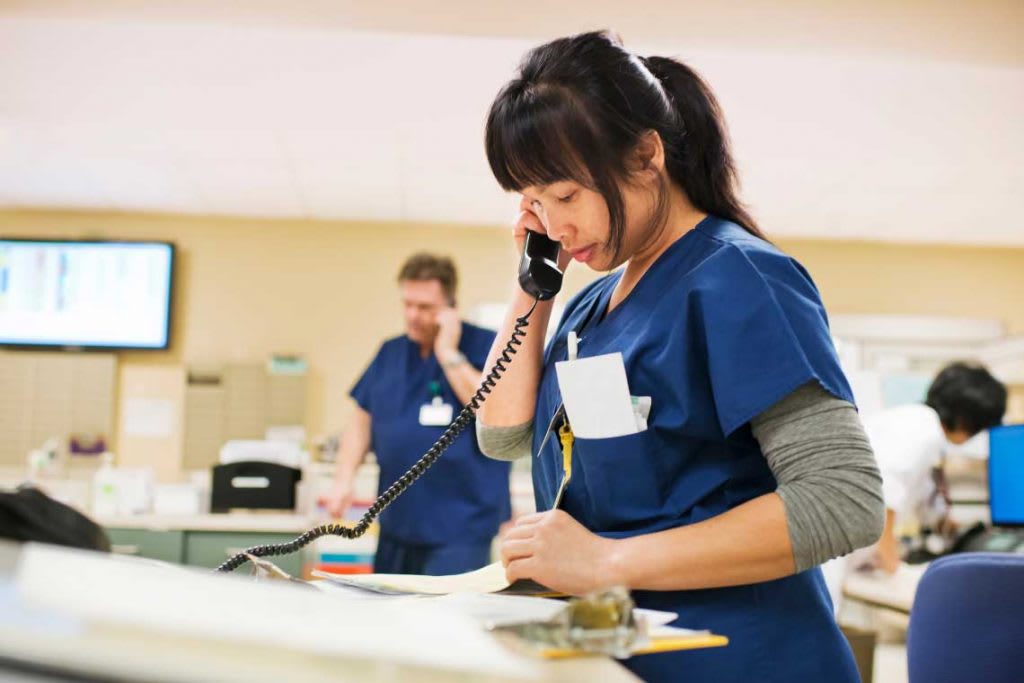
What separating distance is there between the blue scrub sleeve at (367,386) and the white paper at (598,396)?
224cm

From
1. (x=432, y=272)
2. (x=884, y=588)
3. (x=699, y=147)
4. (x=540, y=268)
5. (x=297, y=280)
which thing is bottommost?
(x=884, y=588)

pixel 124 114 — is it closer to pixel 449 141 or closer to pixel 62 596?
pixel 449 141

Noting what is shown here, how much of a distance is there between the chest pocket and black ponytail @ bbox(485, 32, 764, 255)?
0.75 feet

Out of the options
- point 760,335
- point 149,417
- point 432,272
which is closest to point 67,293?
point 149,417

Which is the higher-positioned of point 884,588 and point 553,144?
point 553,144

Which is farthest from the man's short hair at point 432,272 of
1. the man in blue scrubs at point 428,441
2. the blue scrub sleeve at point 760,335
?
the blue scrub sleeve at point 760,335

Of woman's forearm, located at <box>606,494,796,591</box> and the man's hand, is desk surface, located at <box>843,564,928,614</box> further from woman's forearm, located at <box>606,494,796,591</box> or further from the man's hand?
the man's hand

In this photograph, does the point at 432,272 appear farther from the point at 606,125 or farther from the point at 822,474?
the point at 822,474

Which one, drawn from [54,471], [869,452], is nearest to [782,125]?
[869,452]

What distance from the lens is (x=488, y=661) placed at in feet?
1.16

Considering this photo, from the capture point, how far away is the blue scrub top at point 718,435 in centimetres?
80

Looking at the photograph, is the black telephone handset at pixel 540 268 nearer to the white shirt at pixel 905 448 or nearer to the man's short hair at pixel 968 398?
the white shirt at pixel 905 448

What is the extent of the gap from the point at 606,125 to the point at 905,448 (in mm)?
2204

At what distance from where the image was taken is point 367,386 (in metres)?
3.15
